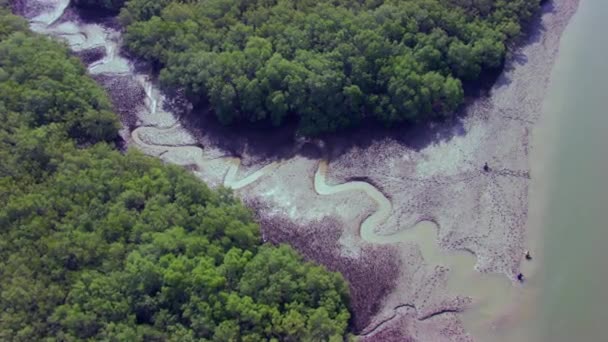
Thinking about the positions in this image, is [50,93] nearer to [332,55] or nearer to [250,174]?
[250,174]

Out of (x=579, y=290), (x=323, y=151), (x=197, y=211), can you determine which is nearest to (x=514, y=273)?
(x=579, y=290)

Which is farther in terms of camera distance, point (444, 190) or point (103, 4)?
point (103, 4)

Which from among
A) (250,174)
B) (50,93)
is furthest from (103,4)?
(250,174)

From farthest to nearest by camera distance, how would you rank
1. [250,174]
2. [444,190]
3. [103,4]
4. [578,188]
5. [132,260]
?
[103,4], [250,174], [444,190], [578,188], [132,260]

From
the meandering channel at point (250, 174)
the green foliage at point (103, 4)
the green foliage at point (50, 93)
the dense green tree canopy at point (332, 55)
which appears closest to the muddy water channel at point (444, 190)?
the meandering channel at point (250, 174)

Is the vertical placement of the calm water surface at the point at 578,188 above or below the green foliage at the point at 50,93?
above

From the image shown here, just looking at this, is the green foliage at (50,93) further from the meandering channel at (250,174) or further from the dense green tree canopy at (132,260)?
the meandering channel at (250,174)

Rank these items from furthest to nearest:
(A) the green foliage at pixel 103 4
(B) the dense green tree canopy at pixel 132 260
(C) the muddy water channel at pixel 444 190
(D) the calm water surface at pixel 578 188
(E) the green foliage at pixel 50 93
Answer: (A) the green foliage at pixel 103 4
(E) the green foliage at pixel 50 93
(C) the muddy water channel at pixel 444 190
(D) the calm water surface at pixel 578 188
(B) the dense green tree canopy at pixel 132 260
